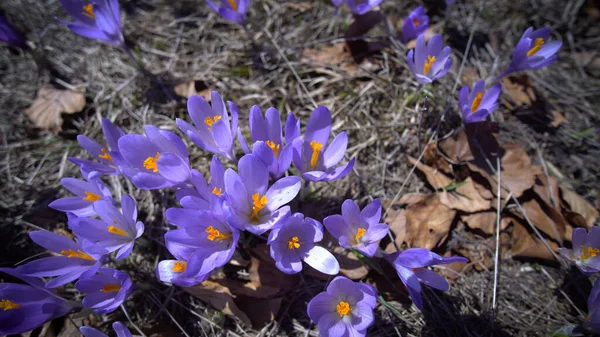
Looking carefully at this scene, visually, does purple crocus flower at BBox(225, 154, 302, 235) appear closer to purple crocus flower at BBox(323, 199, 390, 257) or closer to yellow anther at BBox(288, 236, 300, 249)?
yellow anther at BBox(288, 236, 300, 249)

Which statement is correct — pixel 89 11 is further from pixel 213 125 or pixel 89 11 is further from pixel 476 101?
pixel 476 101

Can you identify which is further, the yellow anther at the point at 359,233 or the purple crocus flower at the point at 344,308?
the yellow anther at the point at 359,233

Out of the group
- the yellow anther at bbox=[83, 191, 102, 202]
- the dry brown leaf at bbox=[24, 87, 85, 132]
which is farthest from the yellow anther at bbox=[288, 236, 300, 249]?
the dry brown leaf at bbox=[24, 87, 85, 132]

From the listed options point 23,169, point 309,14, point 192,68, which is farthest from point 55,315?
point 309,14

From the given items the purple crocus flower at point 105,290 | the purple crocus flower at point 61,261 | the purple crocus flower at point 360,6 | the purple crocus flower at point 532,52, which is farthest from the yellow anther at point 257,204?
the purple crocus flower at point 532,52

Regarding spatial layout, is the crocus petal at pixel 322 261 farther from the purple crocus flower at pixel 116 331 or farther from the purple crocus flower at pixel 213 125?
the purple crocus flower at pixel 116 331

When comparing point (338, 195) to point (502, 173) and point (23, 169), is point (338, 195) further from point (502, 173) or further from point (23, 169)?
point (23, 169)

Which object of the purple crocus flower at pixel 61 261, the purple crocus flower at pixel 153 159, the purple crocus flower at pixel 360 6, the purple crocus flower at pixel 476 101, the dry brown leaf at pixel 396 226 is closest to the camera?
the purple crocus flower at pixel 153 159

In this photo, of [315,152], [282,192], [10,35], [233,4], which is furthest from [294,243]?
[10,35]
